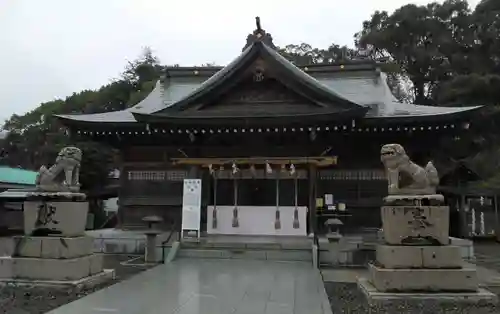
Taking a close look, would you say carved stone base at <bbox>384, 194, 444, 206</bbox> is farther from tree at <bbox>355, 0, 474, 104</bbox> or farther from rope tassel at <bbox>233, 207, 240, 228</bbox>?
tree at <bbox>355, 0, 474, 104</bbox>

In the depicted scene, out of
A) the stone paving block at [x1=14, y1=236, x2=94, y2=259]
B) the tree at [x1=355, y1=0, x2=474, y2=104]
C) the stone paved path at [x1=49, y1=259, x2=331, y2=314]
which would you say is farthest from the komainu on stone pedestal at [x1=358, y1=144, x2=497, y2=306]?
the tree at [x1=355, y1=0, x2=474, y2=104]

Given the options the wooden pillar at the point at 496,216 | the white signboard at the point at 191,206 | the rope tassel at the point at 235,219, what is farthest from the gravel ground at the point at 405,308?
the wooden pillar at the point at 496,216

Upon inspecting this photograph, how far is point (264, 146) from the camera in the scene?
57.1 feet

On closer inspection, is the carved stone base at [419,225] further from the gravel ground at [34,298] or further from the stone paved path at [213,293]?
the gravel ground at [34,298]

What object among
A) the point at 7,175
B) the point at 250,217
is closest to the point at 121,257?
the point at 250,217

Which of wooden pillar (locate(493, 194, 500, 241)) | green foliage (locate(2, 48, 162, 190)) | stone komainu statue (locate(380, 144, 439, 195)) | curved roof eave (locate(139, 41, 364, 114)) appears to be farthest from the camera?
green foliage (locate(2, 48, 162, 190))

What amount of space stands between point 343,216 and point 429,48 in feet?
80.0

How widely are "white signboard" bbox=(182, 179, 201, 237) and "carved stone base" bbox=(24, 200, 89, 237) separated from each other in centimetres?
594

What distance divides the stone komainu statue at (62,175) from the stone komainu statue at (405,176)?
21.4ft

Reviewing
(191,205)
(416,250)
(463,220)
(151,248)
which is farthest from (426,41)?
(416,250)

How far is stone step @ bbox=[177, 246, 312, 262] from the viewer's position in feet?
44.6

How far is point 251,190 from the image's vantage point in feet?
58.2

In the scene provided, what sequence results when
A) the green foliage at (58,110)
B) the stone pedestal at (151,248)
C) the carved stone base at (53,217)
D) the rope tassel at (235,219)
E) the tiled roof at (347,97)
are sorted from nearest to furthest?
the carved stone base at (53,217)
the stone pedestal at (151,248)
the rope tassel at (235,219)
the tiled roof at (347,97)
the green foliage at (58,110)

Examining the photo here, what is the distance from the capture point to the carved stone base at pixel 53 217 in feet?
30.2
